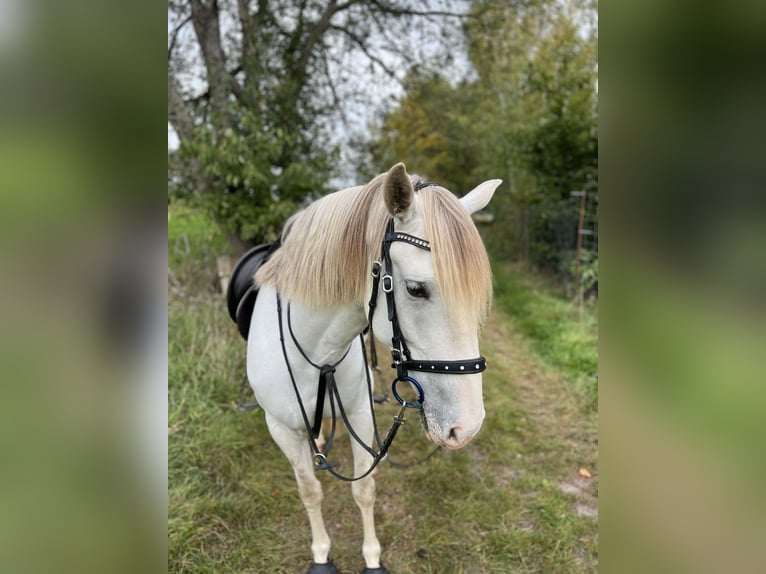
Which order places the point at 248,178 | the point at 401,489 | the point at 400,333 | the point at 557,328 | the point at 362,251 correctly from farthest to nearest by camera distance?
the point at 557,328, the point at 248,178, the point at 401,489, the point at 362,251, the point at 400,333

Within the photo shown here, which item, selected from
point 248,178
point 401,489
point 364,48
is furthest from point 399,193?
point 364,48

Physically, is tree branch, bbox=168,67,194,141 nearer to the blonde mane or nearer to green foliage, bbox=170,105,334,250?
green foliage, bbox=170,105,334,250

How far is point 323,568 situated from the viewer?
2.18 metres

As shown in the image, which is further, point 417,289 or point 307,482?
point 307,482

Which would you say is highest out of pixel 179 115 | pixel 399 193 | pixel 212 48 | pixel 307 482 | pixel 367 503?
pixel 212 48

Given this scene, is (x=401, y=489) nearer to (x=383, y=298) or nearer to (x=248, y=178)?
(x=383, y=298)

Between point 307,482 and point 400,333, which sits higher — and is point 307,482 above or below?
below

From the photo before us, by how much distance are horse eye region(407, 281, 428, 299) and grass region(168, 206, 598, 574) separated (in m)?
1.84

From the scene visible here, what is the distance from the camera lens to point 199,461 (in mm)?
2934

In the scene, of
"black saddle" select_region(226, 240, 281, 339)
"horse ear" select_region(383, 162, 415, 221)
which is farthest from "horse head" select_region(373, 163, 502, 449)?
"black saddle" select_region(226, 240, 281, 339)

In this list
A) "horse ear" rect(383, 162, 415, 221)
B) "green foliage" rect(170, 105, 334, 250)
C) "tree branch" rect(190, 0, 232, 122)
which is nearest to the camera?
"horse ear" rect(383, 162, 415, 221)

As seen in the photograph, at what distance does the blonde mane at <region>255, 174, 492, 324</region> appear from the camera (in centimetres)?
121

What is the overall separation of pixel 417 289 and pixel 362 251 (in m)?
0.28

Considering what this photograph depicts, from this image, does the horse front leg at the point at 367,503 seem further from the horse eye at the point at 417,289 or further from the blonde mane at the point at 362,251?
the horse eye at the point at 417,289
